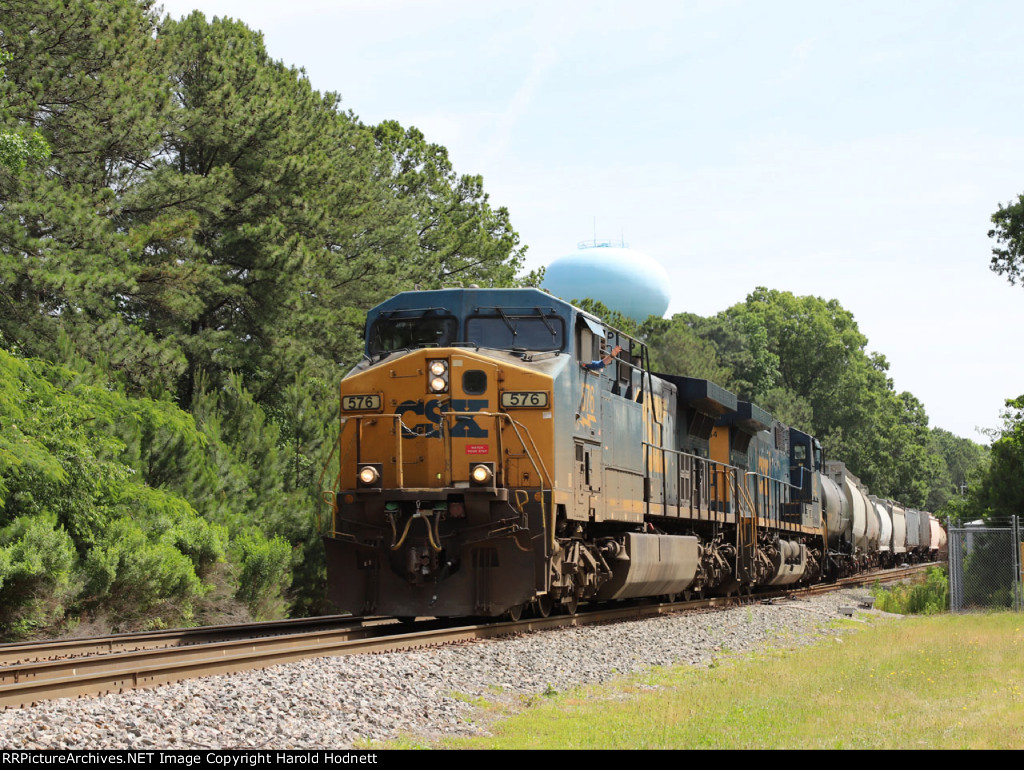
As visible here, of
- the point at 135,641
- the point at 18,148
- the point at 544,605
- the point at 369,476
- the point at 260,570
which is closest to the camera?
the point at 135,641

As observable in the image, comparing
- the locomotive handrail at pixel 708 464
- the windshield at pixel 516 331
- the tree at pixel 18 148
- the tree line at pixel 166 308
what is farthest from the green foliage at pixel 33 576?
the locomotive handrail at pixel 708 464

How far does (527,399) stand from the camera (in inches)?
531

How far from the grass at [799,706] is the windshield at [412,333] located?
5.26m

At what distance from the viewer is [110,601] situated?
1731 cm

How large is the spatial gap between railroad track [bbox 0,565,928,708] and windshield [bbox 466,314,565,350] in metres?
3.61

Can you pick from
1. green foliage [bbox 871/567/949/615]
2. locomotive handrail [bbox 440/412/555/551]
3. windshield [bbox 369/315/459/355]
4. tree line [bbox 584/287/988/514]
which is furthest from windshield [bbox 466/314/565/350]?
tree line [bbox 584/287/988/514]

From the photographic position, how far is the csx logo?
13.7 metres

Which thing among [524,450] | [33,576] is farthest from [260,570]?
[524,450]

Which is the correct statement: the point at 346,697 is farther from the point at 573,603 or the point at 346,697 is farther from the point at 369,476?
the point at 573,603

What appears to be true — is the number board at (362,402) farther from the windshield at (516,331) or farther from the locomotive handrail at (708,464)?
the locomotive handrail at (708,464)

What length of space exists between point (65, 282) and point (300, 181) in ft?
25.3

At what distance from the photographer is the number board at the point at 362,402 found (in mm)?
14070

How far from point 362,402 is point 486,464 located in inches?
74.3
